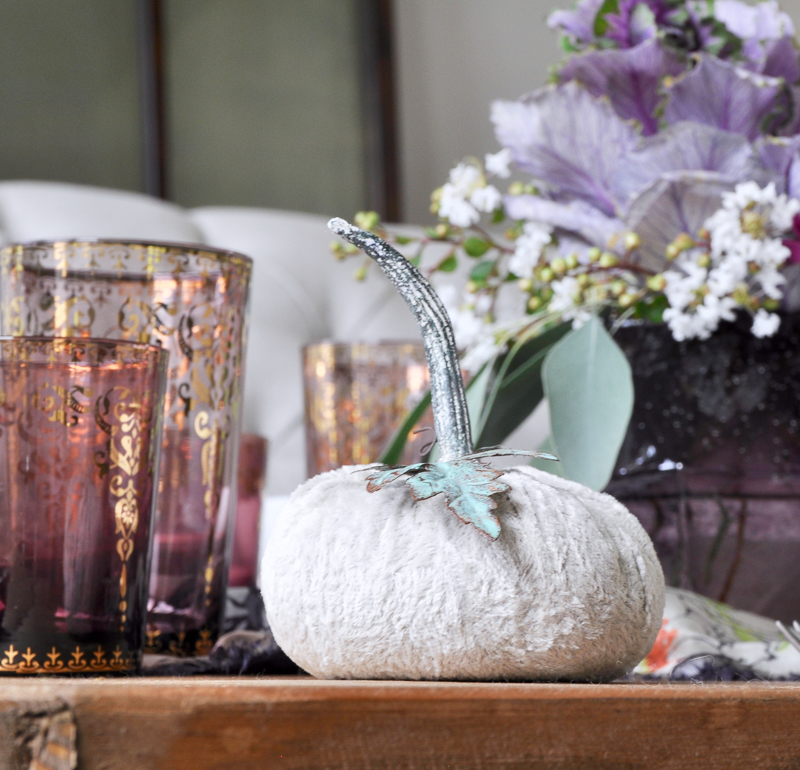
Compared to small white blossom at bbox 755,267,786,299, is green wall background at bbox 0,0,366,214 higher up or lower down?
higher up

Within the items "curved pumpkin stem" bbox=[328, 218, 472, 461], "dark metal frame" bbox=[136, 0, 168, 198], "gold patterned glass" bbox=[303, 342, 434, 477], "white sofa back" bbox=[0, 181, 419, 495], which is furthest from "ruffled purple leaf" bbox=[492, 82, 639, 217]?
"dark metal frame" bbox=[136, 0, 168, 198]

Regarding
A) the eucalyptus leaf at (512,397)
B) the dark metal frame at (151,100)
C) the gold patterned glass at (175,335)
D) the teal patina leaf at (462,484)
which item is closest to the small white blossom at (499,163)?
the eucalyptus leaf at (512,397)

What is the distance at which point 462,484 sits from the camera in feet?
0.67

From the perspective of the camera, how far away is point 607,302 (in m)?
0.46

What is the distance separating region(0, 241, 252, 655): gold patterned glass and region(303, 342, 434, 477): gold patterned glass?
193 millimetres

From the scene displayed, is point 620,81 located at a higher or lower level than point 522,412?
higher

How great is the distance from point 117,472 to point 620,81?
1.09ft

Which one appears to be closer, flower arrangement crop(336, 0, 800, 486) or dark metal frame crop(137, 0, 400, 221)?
flower arrangement crop(336, 0, 800, 486)

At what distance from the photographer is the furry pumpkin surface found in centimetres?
19

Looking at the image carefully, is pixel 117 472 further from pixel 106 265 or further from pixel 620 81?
pixel 620 81

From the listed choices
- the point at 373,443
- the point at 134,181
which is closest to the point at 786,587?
the point at 373,443

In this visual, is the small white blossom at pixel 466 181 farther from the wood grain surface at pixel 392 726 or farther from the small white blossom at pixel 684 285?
the wood grain surface at pixel 392 726

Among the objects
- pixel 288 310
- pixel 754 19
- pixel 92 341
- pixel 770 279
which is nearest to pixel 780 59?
pixel 754 19

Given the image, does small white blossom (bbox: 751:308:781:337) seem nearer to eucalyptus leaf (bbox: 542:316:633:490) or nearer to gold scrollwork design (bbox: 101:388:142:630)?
eucalyptus leaf (bbox: 542:316:633:490)
